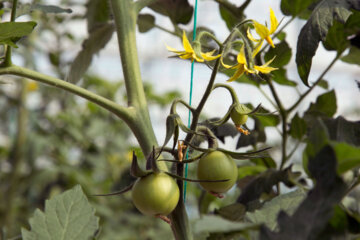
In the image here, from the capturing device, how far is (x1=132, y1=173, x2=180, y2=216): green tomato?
32 centimetres

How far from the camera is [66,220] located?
35cm

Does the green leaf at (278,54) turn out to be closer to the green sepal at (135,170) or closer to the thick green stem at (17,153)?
the green sepal at (135,170)

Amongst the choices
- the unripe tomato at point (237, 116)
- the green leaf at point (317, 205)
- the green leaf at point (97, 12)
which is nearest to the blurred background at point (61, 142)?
the green leaf at point (97, 12)

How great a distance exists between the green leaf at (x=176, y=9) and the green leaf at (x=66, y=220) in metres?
0.26

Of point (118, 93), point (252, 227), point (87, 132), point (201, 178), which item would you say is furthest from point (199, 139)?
point (118, 93)

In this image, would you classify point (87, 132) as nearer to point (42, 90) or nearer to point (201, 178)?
point (42, 90)

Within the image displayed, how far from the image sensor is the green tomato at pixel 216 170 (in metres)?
0.33

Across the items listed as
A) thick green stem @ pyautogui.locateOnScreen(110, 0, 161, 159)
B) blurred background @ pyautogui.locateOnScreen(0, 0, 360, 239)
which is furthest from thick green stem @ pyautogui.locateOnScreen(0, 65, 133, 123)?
blurred background @ pyautogui.locateOnScreen(0, 0, 360, 239)

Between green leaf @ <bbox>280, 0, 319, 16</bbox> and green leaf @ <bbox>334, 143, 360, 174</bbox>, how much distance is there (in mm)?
252

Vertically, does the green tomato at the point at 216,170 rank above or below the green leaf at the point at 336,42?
below

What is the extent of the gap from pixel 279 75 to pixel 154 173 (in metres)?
0.25

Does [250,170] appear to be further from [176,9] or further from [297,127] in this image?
Result: [176,9]

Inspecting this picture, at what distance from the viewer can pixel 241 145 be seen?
512 millimetres

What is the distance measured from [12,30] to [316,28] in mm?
235
